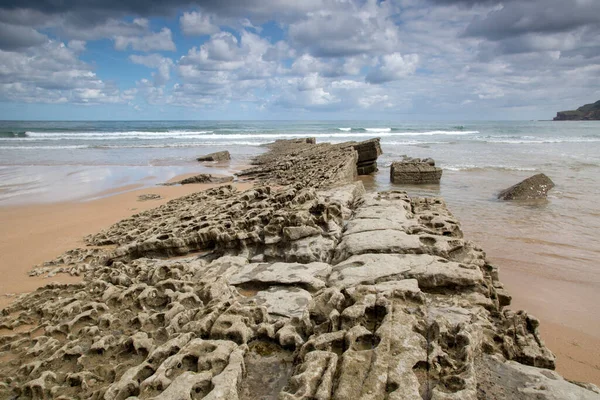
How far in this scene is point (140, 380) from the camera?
2.63 metres

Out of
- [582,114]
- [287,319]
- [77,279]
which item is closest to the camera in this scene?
[287,319]

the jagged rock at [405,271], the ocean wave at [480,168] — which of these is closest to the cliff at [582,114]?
the ocean wave at [480,168]

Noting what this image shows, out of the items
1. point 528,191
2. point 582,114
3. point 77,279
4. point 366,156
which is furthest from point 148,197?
point 582,114

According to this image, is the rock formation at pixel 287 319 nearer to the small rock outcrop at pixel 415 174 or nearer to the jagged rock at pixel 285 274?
the jagged rock at pixel 285 274

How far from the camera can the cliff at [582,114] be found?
11884 cm

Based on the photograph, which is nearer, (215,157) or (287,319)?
(287,319)

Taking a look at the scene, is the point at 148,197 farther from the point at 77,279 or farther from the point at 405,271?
the point at 405,271

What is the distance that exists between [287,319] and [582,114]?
485ft

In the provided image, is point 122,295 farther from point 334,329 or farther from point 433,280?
point 433,280

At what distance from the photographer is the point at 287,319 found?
10.9 ft

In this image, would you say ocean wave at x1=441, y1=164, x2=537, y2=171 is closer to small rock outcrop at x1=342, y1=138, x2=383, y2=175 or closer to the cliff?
small rock outcrop at x1=342, y1=138, x2=383, y2=175

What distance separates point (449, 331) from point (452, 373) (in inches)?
15.7

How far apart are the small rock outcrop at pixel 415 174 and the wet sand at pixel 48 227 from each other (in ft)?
23.0

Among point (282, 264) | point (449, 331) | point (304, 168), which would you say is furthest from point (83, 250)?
point (304, 168)
